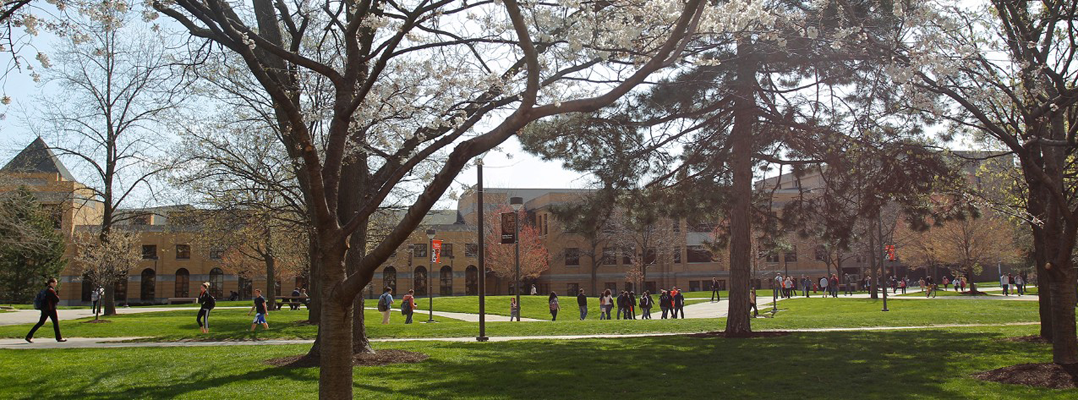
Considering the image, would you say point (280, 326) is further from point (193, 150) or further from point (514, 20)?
point (514, 20)

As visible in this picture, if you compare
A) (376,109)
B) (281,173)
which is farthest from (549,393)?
(281,173)

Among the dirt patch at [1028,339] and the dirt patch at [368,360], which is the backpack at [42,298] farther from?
the dirt patch at [1028,339]

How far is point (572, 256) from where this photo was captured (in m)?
64.9

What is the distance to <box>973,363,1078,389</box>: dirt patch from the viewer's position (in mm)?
9562

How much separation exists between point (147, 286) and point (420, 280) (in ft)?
74.1

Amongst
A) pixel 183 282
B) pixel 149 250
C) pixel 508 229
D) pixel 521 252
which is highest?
pixel 149 250

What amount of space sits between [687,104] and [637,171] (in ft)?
9.44

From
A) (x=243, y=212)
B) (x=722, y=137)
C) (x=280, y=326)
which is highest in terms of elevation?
(x=722, y=137)

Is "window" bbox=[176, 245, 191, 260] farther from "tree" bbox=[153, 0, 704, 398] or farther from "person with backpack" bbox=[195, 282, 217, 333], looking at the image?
"tree" bbox=[153, 0, 704, 398]

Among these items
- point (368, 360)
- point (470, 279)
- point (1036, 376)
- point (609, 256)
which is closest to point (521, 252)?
point (609, 256)

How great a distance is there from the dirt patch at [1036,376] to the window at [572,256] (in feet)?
177

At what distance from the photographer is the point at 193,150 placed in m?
19.7

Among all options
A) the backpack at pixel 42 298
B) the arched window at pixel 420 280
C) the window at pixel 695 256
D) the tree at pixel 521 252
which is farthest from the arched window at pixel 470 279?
the backpack at pixel 42 298

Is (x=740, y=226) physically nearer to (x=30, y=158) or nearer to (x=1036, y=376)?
(x=1036, y=376)
